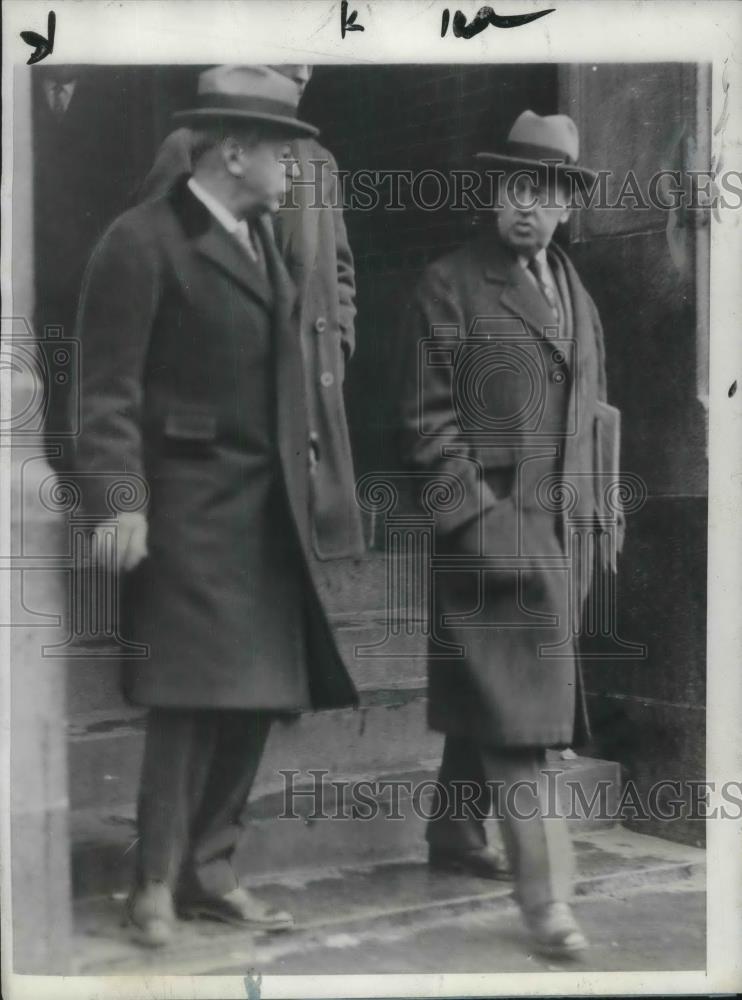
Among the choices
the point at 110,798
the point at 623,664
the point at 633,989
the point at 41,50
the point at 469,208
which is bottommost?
the point at 633,989

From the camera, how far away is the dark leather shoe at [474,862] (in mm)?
4945

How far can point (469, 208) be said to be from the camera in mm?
4945

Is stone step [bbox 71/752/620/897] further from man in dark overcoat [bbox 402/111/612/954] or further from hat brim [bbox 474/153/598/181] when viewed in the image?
hat brim [bbox 474/153/598/181]

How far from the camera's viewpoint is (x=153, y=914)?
15.9 ft

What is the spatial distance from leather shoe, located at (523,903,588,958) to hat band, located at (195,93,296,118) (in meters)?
2.98

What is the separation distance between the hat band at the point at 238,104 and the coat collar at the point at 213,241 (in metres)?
0.27

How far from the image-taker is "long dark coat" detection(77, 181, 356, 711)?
15.8ft

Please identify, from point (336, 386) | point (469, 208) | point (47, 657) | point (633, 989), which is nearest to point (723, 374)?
point (469, 208)

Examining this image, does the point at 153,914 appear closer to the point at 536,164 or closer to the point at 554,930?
the point at 554,930

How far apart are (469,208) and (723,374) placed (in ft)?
3.59

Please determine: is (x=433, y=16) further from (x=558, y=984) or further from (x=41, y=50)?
(x=558, y=984)

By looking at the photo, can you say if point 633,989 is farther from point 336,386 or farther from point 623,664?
point 336,386

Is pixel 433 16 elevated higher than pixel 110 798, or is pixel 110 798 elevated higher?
pixel 433 16

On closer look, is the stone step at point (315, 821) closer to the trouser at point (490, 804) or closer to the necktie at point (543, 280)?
the trouser at point (490, 804)
